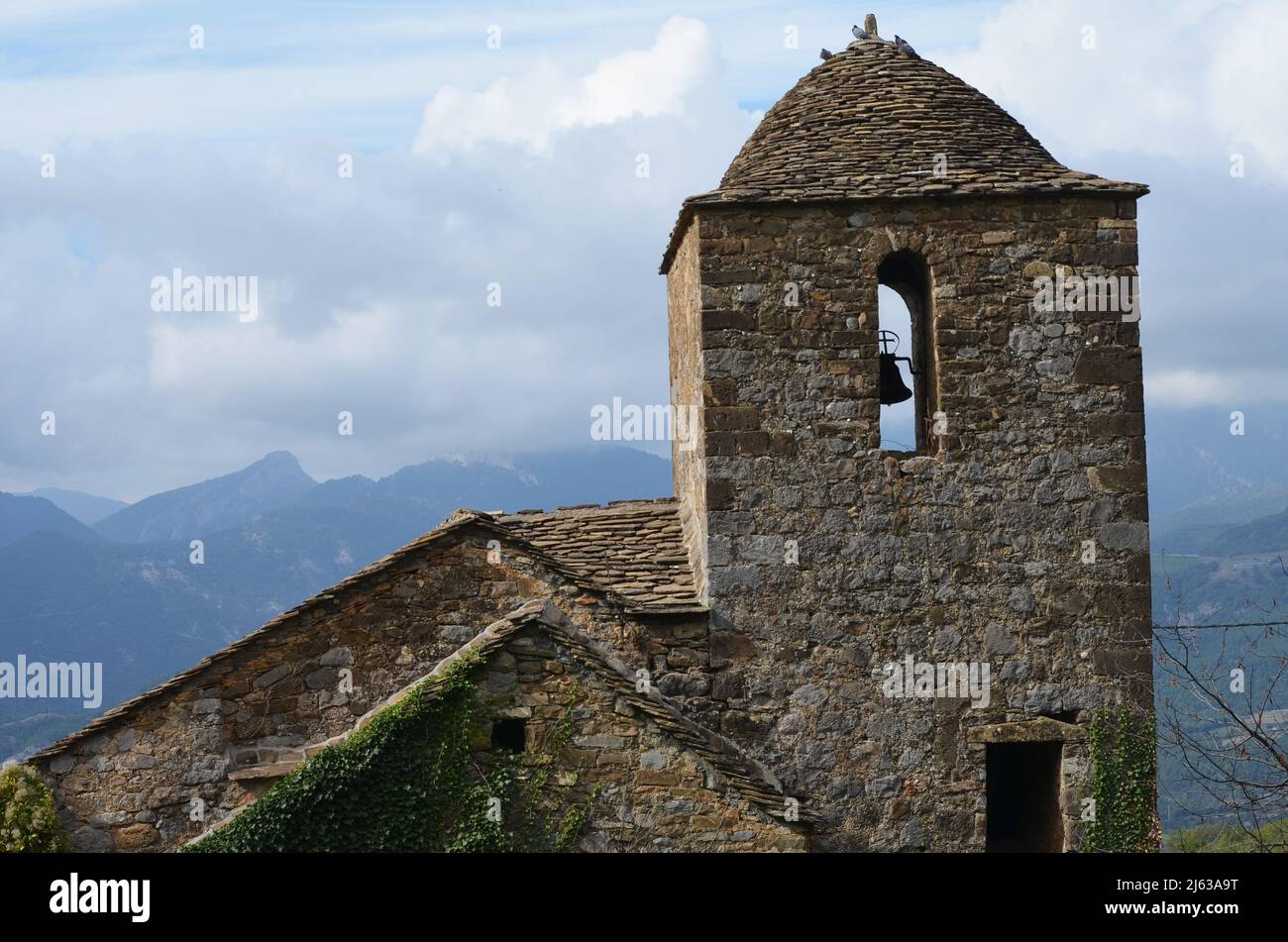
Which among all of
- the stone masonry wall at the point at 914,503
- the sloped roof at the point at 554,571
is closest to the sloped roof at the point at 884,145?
the stone masonry wall at the point at 914,503

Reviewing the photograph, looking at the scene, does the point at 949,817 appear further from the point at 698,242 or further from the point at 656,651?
the point at 698,242

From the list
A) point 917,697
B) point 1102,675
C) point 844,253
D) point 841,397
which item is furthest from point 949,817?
point 844,253

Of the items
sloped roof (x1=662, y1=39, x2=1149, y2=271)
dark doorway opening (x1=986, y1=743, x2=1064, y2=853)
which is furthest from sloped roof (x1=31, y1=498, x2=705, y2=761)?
dark doorway opening (x1=986, y1=743, x2=1064, y2=853)

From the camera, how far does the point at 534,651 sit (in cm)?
1076

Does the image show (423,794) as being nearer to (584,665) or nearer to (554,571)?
(584,665)

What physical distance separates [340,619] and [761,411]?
4.04 metres

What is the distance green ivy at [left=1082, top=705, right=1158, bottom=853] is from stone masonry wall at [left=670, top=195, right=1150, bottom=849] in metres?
0.18

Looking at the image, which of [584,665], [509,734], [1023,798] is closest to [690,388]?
[584,665]

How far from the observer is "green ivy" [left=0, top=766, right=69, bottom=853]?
11.6 metres

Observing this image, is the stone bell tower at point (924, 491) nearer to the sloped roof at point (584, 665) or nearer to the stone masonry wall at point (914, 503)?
the stone masonry wall at point (914, 503)

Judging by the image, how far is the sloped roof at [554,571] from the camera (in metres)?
12.1

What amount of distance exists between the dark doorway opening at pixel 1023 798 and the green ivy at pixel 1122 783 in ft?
1.07

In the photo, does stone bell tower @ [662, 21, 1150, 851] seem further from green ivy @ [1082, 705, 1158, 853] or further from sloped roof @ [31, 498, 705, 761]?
sloped roof @ [31, 498, 705, 761]

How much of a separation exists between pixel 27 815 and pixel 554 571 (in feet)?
15.4
